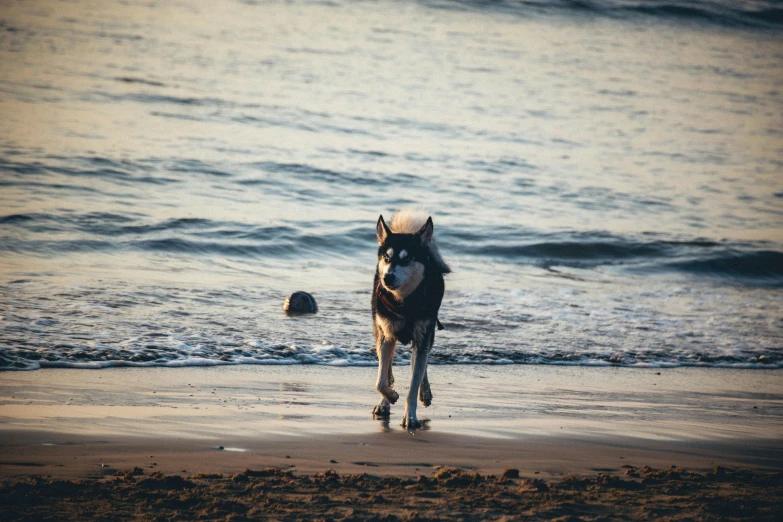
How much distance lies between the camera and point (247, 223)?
16.1 meters

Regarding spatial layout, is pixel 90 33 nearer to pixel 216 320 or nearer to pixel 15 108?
pixel 15 108

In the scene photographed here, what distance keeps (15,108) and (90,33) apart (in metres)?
11.0

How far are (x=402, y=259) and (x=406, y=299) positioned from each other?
1.02 ft

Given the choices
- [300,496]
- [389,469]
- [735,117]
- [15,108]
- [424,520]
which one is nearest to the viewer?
[424,520]

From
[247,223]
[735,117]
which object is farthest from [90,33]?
[735,117]

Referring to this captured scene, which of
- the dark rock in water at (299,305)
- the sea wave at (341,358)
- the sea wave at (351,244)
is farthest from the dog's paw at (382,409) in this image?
the sea wave at (351,244)

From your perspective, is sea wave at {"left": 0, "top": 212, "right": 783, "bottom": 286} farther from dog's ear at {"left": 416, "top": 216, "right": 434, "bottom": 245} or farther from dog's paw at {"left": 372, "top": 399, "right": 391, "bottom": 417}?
dog's paw at {"left": 372, "top": 399, "right": 391, "bottom": 417}

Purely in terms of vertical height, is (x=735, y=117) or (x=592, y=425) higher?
(x=735, y=117)

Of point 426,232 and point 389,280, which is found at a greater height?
point 426,232

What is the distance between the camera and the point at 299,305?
398 inches

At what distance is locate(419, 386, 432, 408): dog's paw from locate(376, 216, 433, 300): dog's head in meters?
0.83

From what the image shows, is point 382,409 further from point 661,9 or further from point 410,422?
point 661,9

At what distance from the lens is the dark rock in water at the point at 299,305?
33.1ft

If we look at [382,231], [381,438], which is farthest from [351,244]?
[381,438]
